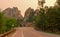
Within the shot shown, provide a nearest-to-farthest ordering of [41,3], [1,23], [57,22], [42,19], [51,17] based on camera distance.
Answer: [57,22] → [51,17] → [1,23] → [42,19] → [41,3]

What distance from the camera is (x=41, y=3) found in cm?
10562

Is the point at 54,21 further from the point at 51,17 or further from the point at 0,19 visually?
the point at 0,19

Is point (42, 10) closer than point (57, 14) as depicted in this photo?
No

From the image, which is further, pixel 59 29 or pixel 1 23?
pixel 1 23

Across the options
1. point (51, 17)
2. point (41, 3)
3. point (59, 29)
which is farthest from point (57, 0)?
point (41, 3)

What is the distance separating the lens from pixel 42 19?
9719 centimetres

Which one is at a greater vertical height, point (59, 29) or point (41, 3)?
point (41, 3)

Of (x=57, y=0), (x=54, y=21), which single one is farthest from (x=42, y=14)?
(x=54, y=21)

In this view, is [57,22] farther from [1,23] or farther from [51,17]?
[1,23]

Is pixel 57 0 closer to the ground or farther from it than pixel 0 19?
farther from it

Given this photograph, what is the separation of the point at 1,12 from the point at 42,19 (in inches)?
835

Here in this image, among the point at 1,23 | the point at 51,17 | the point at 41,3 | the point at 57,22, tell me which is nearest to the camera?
the point at 57,22

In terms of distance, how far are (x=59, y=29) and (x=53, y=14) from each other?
237 inches

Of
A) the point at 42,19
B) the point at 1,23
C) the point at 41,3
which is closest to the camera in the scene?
the point at 1,23
